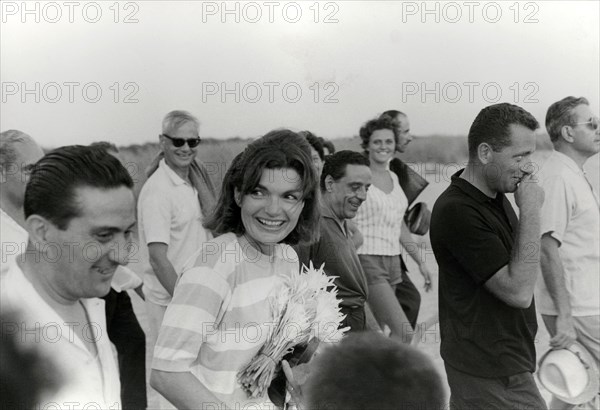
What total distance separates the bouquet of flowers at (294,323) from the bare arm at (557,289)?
32.0 inches

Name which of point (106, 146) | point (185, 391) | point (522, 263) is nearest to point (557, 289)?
point (522, 263)

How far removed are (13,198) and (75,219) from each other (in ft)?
0.78

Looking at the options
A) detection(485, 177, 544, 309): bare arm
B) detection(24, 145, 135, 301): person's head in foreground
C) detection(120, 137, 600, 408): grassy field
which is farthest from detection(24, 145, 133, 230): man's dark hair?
detection(485, 177, 544, 309): bare arm

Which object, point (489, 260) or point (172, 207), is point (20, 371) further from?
point (489, 260)

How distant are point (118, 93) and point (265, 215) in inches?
26.3

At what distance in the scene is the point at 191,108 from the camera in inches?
107

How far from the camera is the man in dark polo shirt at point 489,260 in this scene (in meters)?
2.82

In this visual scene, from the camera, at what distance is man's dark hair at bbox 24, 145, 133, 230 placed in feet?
8.26

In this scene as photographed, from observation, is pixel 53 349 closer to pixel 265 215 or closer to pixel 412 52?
pixel 265 215

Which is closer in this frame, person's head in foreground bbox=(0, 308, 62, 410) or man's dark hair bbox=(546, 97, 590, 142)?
person's head in foreground bbox=(0, 308, 62, 410)

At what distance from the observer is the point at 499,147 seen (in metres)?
2.87

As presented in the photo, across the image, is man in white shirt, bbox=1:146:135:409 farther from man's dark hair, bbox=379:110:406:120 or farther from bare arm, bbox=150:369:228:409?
man's dark hair, bbox=379:110:406:120

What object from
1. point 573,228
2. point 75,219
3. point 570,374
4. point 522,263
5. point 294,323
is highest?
point 75,219

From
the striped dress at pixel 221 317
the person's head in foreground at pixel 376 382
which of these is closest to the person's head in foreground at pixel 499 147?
the striped dress at pixel 221 317
